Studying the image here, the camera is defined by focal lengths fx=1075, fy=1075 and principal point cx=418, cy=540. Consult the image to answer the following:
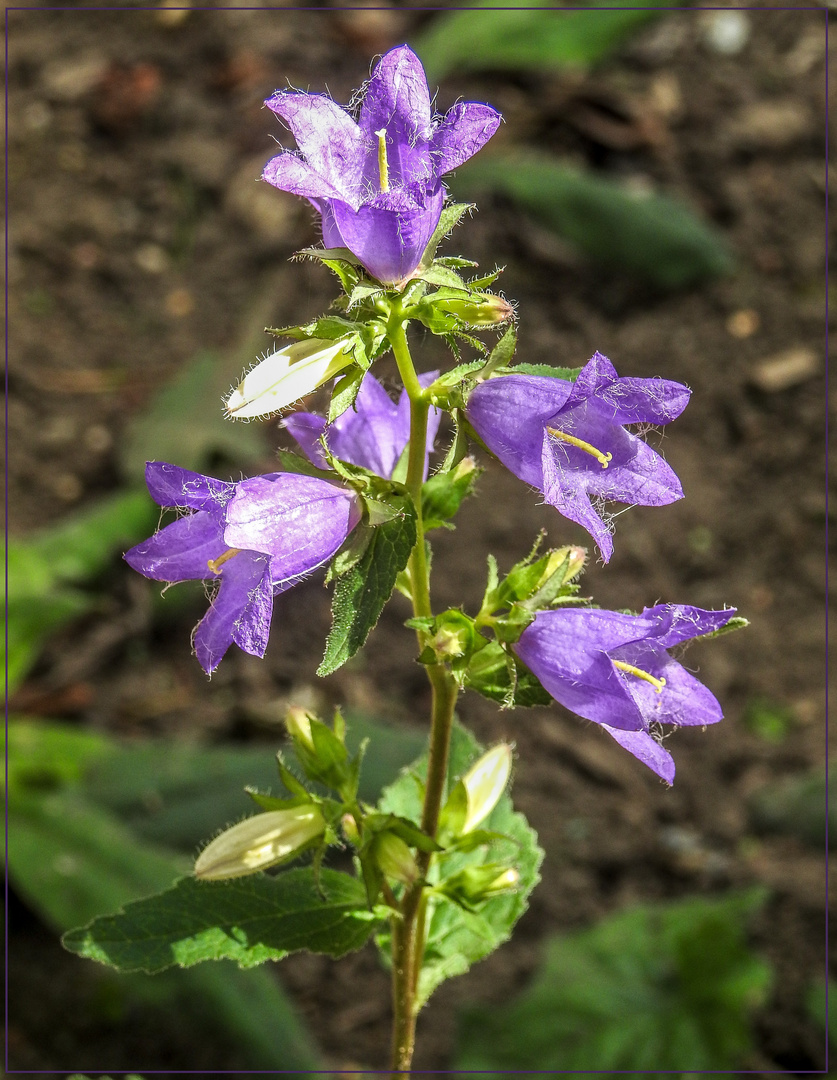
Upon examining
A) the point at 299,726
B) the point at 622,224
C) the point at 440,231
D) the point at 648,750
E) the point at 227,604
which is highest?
the point at 440,231

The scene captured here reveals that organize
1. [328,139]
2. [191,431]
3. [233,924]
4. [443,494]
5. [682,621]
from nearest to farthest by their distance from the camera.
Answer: [328,139] → [682,621] → [443,494] → [233,924] → [191,431]

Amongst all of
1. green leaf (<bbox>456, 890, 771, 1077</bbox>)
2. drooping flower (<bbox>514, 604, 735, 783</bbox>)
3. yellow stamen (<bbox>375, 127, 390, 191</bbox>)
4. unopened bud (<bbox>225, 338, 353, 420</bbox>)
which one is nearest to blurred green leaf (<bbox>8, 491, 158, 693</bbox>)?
green leaf (<bbox>456, 890, 771, 1077</bbox>)

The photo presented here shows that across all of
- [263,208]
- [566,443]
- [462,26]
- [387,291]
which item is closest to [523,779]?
[566,443]

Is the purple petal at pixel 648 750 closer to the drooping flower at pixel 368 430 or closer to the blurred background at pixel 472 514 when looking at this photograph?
the drooping flower at pixel 368 430

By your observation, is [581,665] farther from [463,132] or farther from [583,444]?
[463,132]

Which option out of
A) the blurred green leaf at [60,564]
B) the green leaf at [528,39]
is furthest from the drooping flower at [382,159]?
the green leaf at [528,39]

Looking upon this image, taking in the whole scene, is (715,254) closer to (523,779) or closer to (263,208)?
(263,208)

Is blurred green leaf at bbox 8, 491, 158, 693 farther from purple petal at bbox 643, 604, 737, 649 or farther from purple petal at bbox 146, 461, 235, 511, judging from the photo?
purple petal at bbox 643, 604, 737, 649

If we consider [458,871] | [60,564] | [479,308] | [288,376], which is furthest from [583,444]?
[60,564]
